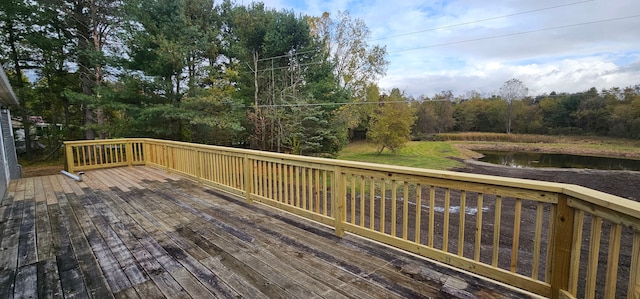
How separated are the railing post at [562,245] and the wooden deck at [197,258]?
268mm

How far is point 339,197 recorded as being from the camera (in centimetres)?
287

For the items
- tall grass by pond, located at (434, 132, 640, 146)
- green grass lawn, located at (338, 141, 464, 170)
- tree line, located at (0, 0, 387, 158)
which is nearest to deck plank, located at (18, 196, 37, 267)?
tree line, located at (0, 0, 387, 158)

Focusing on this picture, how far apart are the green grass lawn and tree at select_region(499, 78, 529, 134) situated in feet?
32.0

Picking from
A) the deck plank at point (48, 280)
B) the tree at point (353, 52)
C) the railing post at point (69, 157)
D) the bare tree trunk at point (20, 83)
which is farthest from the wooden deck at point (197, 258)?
the tree at point (353, 52)

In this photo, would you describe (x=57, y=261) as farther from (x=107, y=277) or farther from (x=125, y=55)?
(x=125, y=55)

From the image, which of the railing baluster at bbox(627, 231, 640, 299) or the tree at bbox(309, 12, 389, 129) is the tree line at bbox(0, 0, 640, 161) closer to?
the tree at bbox(309, 12, 389, 129)

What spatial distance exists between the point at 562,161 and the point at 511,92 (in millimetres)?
11801

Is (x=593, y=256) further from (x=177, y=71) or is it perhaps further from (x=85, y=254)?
(x=177, y=71)

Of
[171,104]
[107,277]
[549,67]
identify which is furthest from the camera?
[549,67]

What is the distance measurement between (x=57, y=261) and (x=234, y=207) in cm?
183

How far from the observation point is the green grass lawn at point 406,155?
1673 centimetres

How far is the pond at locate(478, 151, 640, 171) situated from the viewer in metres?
16.5

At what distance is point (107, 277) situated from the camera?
2092 mm

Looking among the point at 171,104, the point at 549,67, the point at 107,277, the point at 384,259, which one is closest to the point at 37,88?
the point at 171,104
